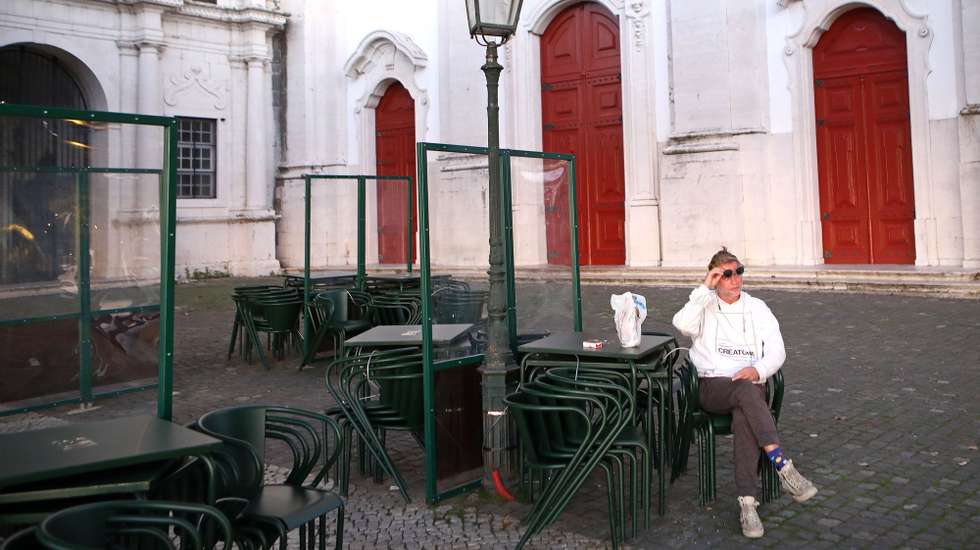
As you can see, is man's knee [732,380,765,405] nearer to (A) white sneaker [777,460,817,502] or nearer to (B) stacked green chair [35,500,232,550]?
(A) white sneaker [777,460,817,502]

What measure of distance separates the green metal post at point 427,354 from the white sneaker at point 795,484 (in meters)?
1.66

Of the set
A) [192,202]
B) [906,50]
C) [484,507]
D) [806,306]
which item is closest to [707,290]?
[484,507]

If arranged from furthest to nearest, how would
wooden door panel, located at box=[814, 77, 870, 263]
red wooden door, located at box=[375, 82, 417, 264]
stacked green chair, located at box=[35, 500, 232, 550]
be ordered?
red wooden door, located at box=[375, 82, 417, 264], wooden door panel, located at box=[814, 77, 870, 263], stacked green chair, located at box=[35, 500, 232, 550]

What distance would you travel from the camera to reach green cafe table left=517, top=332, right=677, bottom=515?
13.4 feet

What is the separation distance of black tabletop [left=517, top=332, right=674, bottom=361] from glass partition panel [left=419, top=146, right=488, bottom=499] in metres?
0.37

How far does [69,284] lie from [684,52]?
1032cm

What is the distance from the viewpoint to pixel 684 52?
537 inches

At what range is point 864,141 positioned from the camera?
12555mm

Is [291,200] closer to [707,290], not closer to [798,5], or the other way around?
[798,5]

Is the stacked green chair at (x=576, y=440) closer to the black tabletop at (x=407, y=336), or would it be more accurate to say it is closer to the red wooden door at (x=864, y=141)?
the black tabletop at (x=407, y=336)

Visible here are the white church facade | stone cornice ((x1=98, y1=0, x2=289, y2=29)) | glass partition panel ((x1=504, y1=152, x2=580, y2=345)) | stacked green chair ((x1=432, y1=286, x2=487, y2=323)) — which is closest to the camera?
stacked green chair ((x1=432, y1=286, x2=487, y2=323))

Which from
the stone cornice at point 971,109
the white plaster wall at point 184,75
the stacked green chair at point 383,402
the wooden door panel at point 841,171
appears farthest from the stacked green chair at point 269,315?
the white plaster wall at point 184,75

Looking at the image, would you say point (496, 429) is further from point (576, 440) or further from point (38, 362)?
point (38, 362)

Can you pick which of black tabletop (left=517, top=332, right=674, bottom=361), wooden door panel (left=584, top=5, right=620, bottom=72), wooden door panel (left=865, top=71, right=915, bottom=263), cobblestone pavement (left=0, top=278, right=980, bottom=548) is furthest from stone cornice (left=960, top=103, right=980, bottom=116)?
black tabletop (left=517, top=332, right=674, bottom=361)
